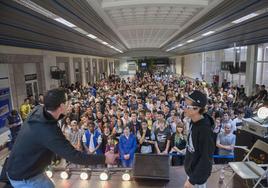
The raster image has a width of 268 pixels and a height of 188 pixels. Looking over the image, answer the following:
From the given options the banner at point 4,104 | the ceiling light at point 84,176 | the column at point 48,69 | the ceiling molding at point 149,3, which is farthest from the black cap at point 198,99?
the column at point 48,69

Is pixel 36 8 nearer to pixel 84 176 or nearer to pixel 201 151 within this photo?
pixel 84 176

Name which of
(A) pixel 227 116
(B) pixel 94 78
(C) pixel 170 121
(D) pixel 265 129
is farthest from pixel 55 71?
(B) pixel 94 78

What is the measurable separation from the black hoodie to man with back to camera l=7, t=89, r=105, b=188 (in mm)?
1099

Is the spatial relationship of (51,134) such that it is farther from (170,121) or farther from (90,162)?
(170,121)

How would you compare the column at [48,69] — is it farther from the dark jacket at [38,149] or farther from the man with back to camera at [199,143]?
the man with back to camera at [199,143]

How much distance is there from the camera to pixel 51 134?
189cm

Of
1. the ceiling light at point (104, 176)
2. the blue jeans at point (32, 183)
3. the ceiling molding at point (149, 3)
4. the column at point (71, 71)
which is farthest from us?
the column at point (71, 71)

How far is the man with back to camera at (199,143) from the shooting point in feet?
8.16

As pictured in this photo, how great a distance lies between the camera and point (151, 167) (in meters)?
4.05

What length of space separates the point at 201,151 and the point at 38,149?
1.68m

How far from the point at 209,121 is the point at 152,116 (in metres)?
3.99

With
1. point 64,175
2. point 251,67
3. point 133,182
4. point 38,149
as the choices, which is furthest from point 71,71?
point 38,149

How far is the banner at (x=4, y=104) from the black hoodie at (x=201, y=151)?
7.80 meters

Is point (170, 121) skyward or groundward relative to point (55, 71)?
groundward
